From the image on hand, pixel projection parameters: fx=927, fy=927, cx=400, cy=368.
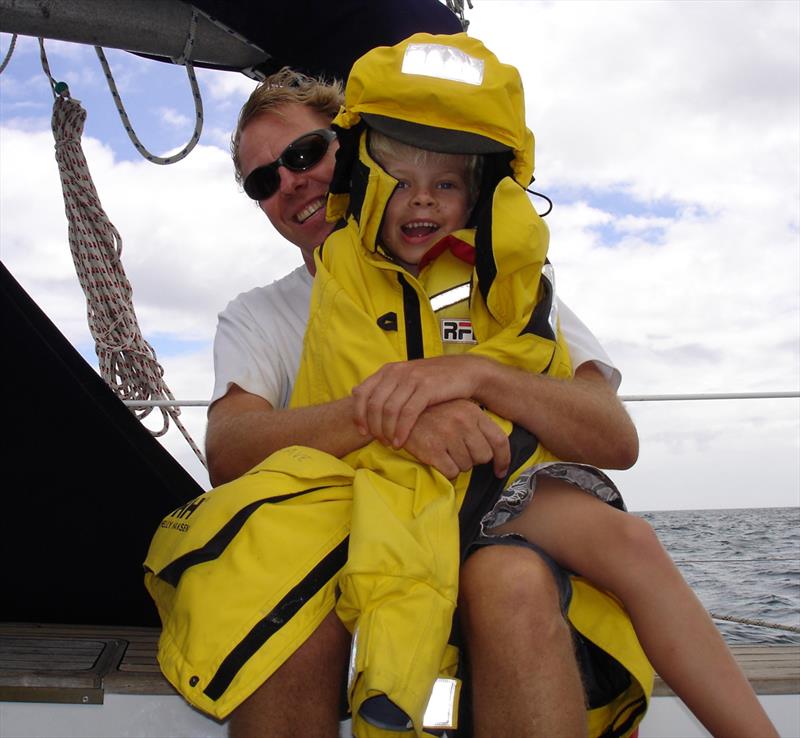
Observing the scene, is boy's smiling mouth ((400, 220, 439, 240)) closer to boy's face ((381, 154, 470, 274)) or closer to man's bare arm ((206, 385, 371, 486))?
boy's face ((381, 154, 470, 274))

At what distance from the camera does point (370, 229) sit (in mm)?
1542

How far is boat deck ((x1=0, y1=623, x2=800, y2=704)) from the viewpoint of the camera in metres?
1.56

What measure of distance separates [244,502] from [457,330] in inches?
19.0

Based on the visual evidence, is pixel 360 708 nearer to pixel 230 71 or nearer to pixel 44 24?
pixel 44 24

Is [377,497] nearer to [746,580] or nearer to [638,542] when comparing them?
[638,542]

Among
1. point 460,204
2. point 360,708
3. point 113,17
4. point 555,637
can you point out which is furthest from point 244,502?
point 113,17

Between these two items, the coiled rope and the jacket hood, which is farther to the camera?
the coiled rope

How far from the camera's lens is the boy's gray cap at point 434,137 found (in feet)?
4.99

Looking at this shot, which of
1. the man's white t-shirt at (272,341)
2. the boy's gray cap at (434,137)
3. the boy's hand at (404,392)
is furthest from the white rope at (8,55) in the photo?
the boy's hand at (404,392)

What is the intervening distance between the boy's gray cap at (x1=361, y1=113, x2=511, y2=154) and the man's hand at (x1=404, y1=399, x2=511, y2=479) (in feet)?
1.54

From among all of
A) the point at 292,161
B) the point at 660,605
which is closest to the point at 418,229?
the point at 292,161

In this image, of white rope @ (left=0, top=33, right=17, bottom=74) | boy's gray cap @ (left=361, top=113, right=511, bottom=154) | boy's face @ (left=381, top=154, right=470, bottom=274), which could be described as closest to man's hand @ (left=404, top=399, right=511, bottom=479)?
boy's face @ (left=381, top=154, right=470, bottom=274)

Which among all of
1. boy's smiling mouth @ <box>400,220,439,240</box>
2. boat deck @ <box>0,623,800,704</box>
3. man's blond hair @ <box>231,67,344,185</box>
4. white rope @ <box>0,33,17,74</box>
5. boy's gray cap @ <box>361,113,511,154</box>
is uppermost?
white rope @ <box>0,33,17,74</box>

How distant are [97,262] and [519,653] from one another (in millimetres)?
1871
